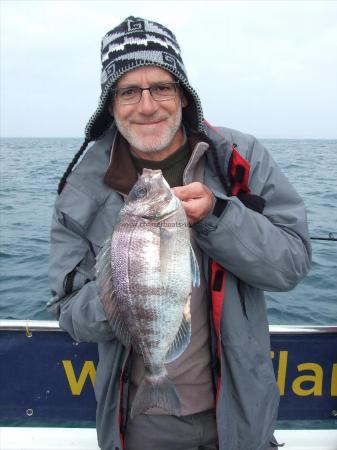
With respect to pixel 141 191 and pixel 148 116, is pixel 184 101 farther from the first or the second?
pixel 141 191

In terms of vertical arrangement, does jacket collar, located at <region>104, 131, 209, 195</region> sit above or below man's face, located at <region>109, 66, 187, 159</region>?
below

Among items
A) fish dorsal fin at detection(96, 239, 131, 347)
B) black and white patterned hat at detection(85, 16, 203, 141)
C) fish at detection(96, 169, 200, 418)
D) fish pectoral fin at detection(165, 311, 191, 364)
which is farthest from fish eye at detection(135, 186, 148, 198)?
black and white patterned hat at detection(85, 16, 203, 141)

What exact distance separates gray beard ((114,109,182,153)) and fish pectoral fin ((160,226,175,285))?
0.68 metres

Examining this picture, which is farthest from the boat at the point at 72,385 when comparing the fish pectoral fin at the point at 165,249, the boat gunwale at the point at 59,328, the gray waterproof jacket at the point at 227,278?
the fish pectoral fin at the point at 165,249

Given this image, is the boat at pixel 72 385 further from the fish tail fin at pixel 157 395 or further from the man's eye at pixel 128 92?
the man's eye at pixel 128 92

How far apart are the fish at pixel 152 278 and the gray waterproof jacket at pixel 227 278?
17 centimetres

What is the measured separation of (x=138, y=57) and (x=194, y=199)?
0.93 m

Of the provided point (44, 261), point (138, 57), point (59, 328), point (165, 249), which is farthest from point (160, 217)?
point (44, 261)

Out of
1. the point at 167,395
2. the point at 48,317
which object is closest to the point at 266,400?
the point at 167,395

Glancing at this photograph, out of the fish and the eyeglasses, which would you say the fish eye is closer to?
the fish

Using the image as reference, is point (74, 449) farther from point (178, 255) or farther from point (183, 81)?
point (183, 81)

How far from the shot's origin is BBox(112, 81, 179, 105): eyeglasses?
2.57m

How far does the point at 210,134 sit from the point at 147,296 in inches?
42.6

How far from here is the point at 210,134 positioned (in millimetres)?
2688
